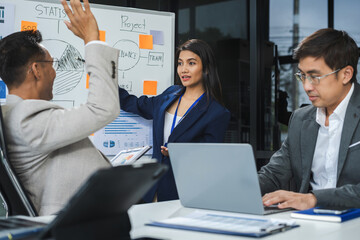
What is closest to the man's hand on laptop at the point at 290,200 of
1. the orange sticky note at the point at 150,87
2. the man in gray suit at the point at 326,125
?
the man in gray suit at the point at 326,125

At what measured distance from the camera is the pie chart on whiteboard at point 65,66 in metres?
3.13

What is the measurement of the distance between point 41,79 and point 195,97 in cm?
142

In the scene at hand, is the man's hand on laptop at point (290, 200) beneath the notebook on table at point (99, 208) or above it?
beneath

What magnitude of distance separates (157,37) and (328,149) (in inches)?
74.2

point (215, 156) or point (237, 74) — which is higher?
point (237, 74)

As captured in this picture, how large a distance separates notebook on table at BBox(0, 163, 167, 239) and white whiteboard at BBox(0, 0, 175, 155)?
7.06ft

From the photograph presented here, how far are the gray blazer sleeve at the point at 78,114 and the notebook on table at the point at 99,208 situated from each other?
0.60m

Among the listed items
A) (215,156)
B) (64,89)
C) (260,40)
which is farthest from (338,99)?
(260,40)

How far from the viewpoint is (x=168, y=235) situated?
1.25 meters

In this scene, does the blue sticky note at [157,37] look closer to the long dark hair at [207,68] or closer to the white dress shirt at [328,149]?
the long dark hair at [207,68]

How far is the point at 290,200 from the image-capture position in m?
1.65

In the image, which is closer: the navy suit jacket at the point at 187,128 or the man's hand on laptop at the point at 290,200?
the man's hand on laptop at the point at 290,200

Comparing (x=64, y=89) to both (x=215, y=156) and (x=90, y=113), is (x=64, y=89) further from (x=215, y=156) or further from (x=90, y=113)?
(x=215, y=156)

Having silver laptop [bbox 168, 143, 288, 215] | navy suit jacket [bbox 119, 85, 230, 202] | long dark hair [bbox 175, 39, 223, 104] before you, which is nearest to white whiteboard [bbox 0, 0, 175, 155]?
navy suit jacket [bbox 119, 85, 230, 202]
